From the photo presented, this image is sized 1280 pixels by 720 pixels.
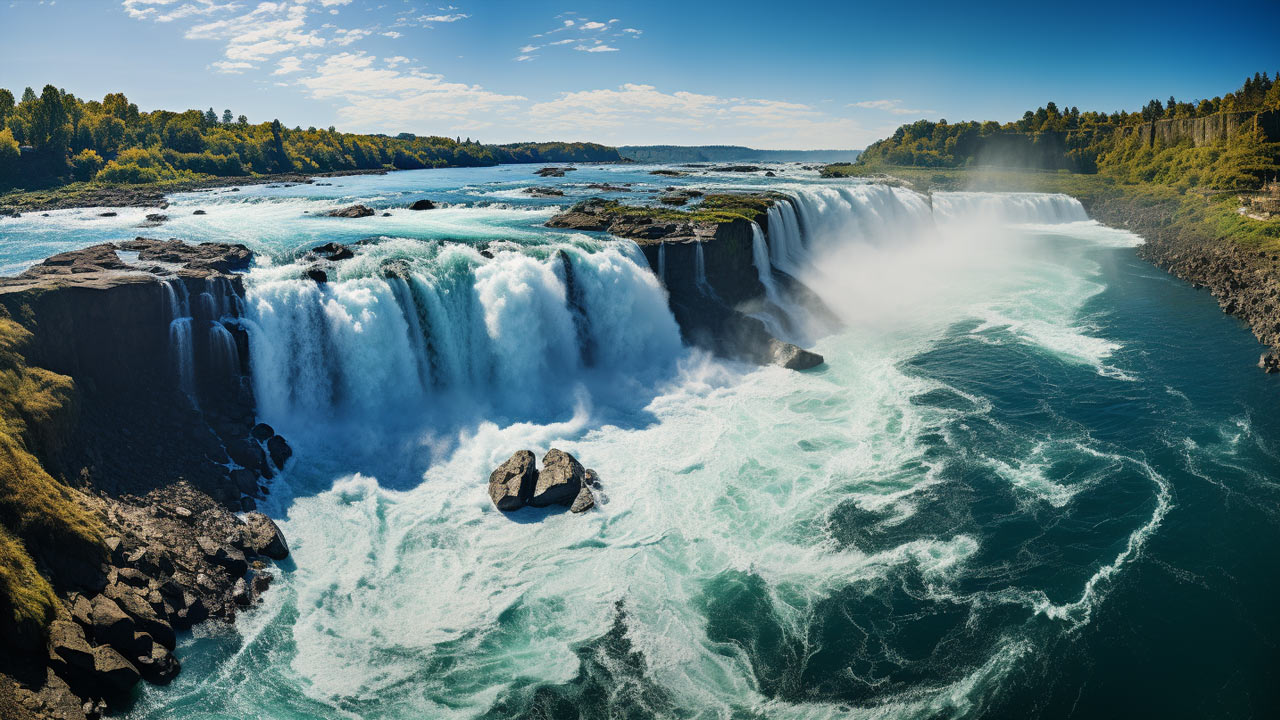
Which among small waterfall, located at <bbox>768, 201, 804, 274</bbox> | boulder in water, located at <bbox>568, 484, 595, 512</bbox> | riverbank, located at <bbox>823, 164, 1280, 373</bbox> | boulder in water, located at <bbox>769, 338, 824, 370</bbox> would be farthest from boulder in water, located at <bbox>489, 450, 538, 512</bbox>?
riverbank, located at <bbox>823, 164, 1280, 373</bbox>

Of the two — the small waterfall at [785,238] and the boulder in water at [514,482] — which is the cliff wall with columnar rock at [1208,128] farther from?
the boulder in water at [514,482]

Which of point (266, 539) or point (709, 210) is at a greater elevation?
point (709, 210)

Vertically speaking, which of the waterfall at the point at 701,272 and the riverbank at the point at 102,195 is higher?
the riverbank at the point at 102,195

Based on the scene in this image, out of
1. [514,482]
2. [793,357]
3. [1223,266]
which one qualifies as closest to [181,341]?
[514,482]

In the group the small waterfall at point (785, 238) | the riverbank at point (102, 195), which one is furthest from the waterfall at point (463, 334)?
the riverbank at point (102, 195)

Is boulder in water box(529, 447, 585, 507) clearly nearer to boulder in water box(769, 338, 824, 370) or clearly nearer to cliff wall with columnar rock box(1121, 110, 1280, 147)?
boulder in water box(769, 338, 824, 370)

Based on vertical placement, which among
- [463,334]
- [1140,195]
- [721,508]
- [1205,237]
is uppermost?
[1140,195]

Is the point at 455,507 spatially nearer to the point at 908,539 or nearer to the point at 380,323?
the point at 380,323

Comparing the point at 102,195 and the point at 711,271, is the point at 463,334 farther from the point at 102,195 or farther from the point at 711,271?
the point at 102,195
